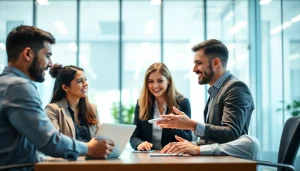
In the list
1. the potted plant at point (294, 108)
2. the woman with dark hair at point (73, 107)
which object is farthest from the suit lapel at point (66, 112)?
the potted plant at point (294, 108)

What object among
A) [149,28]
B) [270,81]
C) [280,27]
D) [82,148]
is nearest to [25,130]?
[82,148]

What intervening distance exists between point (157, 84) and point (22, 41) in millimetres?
1825

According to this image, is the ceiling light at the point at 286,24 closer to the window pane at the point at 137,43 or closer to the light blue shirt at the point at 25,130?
the window pane at the point at 137,43

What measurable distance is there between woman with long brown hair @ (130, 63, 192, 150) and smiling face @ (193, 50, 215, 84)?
85 cm

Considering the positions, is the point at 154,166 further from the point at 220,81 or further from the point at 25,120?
the point at 220,81

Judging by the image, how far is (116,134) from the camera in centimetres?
230

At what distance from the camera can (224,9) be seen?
28.2 ft

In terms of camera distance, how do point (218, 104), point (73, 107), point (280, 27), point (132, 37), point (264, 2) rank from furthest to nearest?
point (132, 37) < point (264, 2) < point (280, 27) < point (73, 107) < point (218, 104)

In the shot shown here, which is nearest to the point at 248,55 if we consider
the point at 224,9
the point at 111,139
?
the point at 224,9

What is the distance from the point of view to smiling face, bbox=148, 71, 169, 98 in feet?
12.9

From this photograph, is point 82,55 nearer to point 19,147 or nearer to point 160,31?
point 160,31

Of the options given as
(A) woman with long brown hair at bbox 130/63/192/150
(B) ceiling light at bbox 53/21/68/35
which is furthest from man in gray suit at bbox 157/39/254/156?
(B) ceiling light at bbox 53/21/68/35

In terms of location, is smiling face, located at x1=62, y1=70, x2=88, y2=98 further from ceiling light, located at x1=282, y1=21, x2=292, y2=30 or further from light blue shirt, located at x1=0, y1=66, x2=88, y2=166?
ceiling light, located at x1=282, y1=21, x2=292, y2=30

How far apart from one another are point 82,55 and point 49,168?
21.4ft
